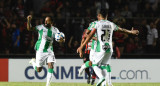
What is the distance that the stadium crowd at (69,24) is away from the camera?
18.7 m

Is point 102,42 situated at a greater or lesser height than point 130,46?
greater

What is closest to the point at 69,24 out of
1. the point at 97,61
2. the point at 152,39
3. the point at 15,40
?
the point at 15,40

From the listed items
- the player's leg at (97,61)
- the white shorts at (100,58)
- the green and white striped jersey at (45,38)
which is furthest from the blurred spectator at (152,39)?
the player's leg at (97,61)

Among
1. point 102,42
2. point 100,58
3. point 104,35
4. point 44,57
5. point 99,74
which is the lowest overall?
point 99,74

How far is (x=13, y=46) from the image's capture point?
1866 centimetres

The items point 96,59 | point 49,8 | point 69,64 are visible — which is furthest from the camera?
point 49,8

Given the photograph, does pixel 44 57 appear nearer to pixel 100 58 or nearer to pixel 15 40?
pixel 100 58

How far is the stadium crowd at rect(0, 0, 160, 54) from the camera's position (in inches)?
737

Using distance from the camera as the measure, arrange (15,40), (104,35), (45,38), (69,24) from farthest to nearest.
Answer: (69,24) → (15,40) → (45,38) → (104,35)

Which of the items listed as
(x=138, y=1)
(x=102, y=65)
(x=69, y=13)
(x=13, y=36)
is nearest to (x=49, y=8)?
(x=69, y=13)

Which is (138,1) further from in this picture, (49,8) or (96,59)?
(96,59)

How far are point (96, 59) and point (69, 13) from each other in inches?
357

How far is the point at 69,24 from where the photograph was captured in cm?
1900

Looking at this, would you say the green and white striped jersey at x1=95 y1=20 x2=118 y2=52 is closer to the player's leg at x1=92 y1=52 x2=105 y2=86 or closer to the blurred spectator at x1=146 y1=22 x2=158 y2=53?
the player's leg at x1=92 y1=52 x2=105 y2=86
